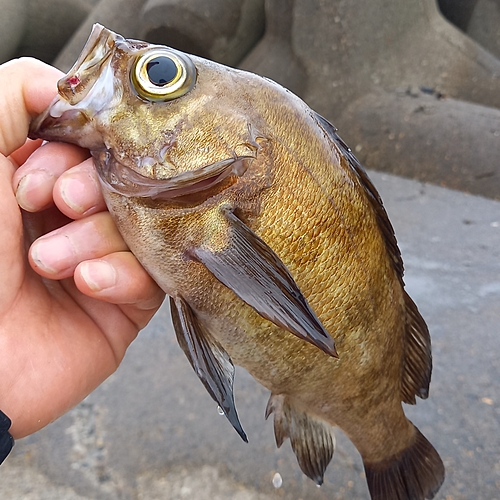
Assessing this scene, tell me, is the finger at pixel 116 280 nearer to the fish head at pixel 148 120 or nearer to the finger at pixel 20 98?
the fish head at pixel 148 120

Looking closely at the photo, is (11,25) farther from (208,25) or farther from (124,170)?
(124,170)

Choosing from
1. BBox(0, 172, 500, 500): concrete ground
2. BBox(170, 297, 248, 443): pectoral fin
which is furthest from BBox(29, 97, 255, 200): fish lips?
BBox(0, 172, 500, 500): concrete ground

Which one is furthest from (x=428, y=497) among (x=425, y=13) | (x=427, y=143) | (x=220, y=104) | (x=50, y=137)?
(x=425, y=13)

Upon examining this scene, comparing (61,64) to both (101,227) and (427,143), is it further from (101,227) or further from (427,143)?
(101,227)

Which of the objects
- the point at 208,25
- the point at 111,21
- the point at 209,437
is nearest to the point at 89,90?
the point at 209,437

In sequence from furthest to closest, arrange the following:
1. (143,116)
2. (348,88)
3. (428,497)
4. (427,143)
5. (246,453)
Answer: (348,88)
(427,143)
(246,453)
(428,497)
(143,116)

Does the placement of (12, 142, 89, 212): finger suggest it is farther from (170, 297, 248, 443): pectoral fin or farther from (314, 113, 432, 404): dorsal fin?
(314, 113, 432, 404): dorsal fin
